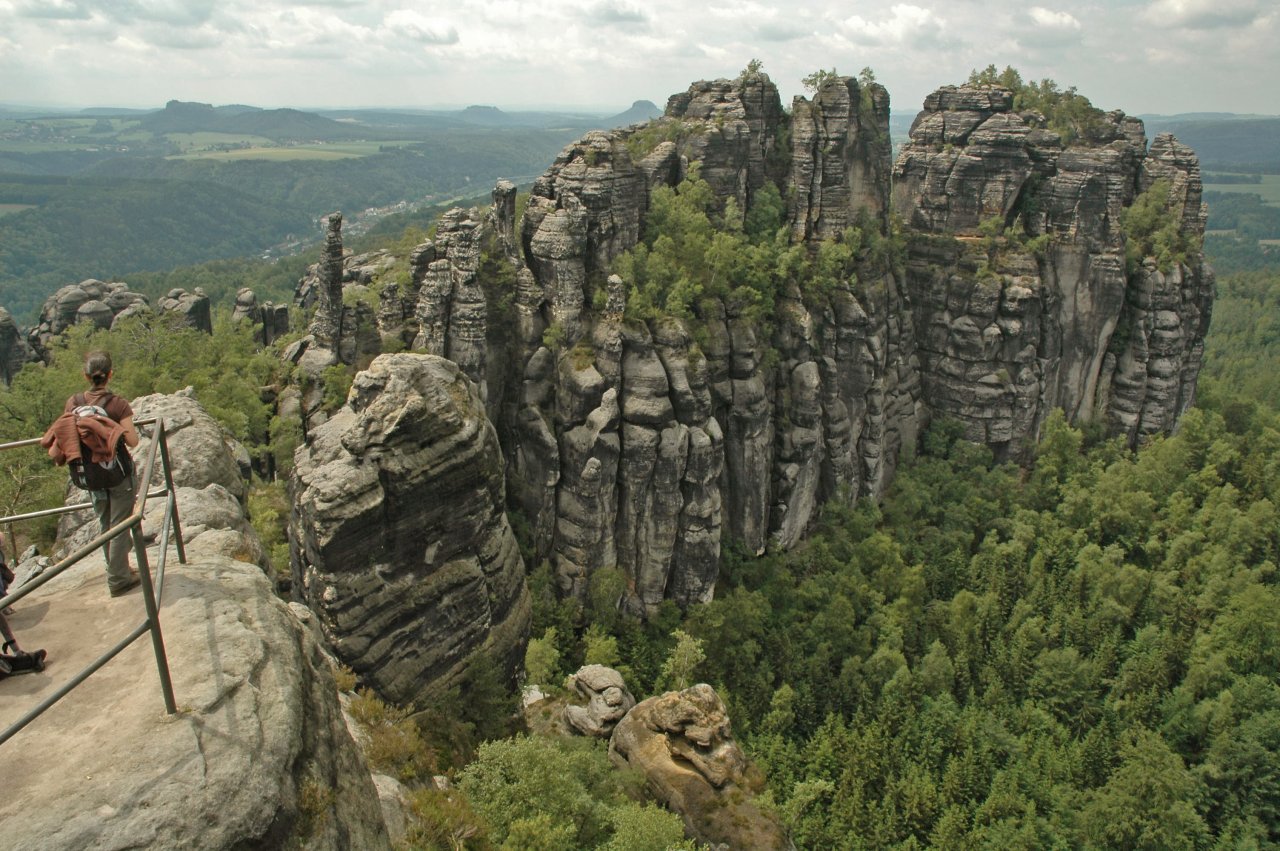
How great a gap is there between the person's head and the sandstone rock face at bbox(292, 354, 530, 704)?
383 inches

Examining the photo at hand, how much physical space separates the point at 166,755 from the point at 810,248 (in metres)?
48.9

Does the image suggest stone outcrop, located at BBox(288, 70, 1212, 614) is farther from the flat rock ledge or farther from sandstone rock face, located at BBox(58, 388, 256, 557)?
the flat rock ledge

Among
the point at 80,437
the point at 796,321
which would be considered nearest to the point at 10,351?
the point at 796,321

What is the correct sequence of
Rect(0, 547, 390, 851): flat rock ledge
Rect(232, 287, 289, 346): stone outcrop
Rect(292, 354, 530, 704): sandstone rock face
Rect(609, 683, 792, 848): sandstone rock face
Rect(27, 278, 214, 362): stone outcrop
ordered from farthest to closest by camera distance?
1. Rect(232, 287, 289, 346): stone outcrop
2. Rect(27, 278, 214, 362): stone outcrop
3. Rect(609, 683, 792, 848): sandstone rock face
4. Rect(292, 354, 530, 704): sandstone rock face
5. Rect(0, 547, 390, 851): flat rock ledge

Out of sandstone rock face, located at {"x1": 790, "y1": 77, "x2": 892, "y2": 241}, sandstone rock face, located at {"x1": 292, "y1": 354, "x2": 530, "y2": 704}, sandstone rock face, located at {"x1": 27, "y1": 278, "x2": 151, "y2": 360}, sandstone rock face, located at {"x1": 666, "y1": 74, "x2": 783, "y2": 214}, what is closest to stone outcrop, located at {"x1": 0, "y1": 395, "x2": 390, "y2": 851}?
sandstone rock face, located at {"x1": 292, "y1": 354, "x2": 530, "y2": 704}

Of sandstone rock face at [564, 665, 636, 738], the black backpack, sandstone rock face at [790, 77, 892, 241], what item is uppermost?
sandstone rock face at [790, 77, 892, 241]

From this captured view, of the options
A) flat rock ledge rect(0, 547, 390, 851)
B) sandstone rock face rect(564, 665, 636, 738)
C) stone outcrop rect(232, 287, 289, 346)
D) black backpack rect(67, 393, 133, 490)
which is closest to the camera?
flat rock ledge rect(0, 547, 390, 851)

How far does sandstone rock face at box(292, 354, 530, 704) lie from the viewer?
65.3 ft

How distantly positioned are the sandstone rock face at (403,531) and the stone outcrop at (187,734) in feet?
28.9

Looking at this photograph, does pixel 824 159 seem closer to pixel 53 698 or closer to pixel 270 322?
pixel 270 322

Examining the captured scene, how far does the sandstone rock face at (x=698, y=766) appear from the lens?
25.5 metres

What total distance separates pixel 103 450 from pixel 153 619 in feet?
10.6

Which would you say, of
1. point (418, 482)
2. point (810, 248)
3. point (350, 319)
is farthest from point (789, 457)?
point (418, 482)

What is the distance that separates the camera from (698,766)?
2647 cm
